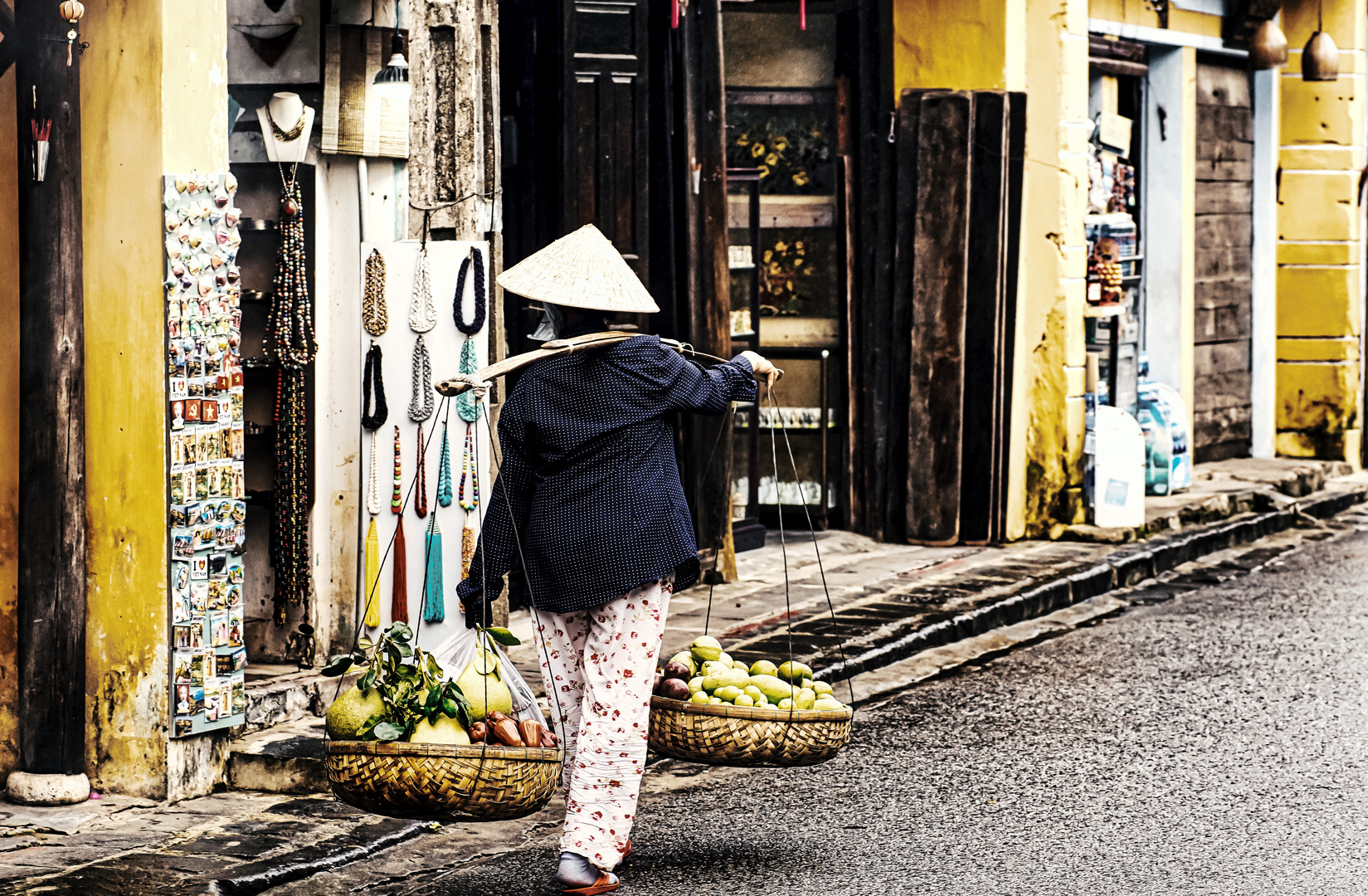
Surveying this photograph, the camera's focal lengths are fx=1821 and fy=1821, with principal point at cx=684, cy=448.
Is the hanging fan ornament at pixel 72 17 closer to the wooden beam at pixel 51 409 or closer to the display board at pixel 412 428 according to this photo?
the wooden beam at pixel 51 409

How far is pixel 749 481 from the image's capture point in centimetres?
1088

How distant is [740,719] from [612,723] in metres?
0.39

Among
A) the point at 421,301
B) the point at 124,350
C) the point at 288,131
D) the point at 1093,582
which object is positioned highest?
the point at 288,131

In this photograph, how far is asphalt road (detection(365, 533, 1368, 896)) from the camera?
5.28m

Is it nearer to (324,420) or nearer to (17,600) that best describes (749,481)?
(324,420)

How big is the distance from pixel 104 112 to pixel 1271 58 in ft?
35.3

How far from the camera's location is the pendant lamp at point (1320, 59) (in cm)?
1448

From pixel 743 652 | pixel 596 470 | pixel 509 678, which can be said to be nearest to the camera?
pixel 596 470

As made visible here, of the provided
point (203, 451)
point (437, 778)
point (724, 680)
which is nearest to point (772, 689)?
point (724, 680)

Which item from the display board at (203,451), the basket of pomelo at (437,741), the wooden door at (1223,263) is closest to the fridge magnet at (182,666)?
the display board at (203,451)

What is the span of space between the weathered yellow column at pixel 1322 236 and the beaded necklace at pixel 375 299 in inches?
413

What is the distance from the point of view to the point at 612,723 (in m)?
5.16

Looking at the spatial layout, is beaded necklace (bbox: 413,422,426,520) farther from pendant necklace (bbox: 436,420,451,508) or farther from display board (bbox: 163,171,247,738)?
display board (bbox: 163,171,247,738)

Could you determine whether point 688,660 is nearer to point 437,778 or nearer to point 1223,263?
point 437,778
